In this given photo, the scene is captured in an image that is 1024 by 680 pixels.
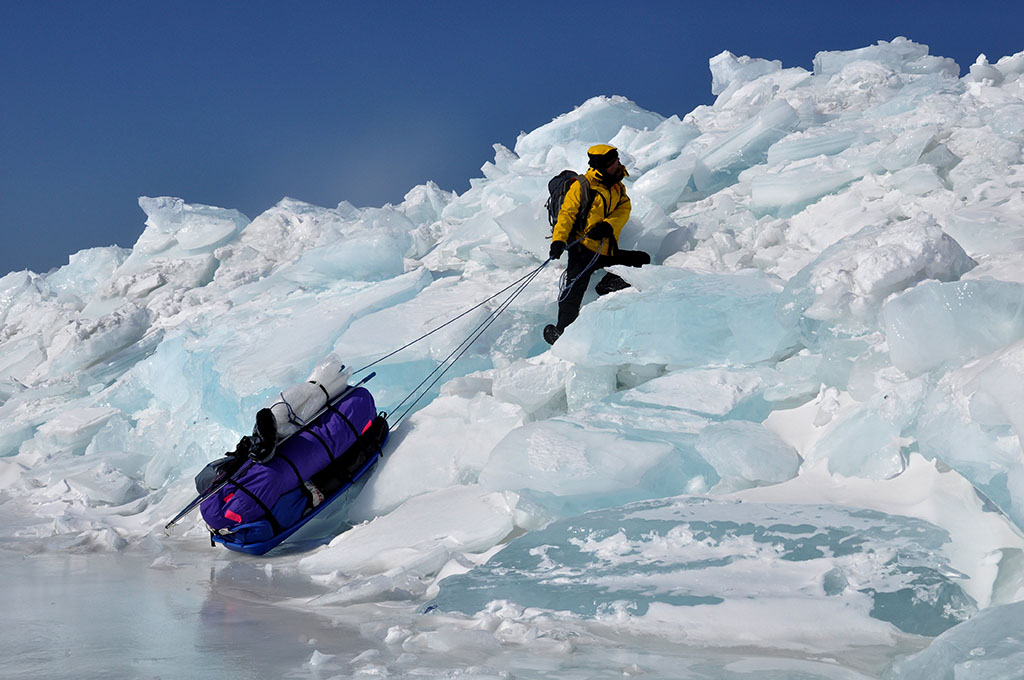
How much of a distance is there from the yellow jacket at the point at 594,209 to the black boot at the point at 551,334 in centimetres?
67

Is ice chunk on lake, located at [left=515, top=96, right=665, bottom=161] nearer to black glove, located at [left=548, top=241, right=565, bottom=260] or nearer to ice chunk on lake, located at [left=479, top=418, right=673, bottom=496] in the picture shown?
black glove, located at [left=548, top=241, right=565, bottom=260]

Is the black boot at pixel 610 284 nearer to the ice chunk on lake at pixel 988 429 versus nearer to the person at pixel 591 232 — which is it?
the person at pixel 591 232

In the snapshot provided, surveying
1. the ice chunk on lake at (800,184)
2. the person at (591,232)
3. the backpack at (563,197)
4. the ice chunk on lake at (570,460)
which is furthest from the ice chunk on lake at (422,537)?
the ice chunk on lake at (800,184)

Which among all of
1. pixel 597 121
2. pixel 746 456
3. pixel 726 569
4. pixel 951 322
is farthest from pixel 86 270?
pixel 951 322

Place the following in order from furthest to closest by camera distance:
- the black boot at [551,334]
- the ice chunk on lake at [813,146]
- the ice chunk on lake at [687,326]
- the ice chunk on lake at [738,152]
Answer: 1. the ice chunk on lake at [738,152]
2. the ice chunk on lake at [813,146]
3. the black boot at [551,334]
4. the ice chunk on lake at [687,326]

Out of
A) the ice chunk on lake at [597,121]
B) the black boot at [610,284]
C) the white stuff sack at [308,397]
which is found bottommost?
the white stuff sack at [308,397]

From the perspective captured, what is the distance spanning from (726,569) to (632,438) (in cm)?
108

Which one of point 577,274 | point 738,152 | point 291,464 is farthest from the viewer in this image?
point 738,152

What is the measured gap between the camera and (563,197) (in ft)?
19.6

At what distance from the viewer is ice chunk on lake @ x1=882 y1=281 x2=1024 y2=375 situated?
3.07 m

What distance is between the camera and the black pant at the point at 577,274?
5410mm

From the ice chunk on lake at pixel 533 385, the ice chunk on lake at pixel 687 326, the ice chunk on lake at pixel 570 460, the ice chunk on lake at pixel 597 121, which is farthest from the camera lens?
the ice chunk on lake at pixel 597 121

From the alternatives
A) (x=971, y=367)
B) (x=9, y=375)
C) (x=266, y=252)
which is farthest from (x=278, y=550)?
(x=9, y=375)

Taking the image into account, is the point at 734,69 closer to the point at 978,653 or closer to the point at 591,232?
the point at 591,232
